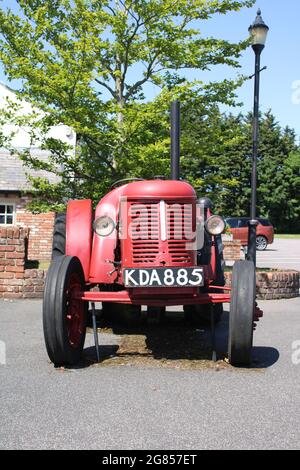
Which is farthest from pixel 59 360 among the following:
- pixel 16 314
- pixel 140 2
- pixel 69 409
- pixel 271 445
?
pixel 140 2

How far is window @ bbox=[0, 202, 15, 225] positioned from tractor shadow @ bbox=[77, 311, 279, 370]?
12.2m

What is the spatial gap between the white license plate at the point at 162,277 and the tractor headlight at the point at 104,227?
63 cm

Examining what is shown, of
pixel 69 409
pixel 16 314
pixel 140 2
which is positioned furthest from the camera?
pixel 140 2

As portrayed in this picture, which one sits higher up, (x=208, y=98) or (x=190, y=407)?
(x=208, y=98)

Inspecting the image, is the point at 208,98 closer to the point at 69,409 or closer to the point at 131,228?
the point at 131,228

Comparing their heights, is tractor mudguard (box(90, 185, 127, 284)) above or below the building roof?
below

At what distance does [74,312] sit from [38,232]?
42.6 feet

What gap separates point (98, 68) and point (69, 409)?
8558 millimetres

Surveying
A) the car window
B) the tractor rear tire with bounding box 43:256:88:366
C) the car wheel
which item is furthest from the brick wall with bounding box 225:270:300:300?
the car window

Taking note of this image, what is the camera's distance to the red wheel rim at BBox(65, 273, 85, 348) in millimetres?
5595

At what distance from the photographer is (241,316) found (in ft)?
17.0

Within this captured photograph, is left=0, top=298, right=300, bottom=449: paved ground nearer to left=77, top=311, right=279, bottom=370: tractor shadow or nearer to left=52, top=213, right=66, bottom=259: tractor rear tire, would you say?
left=77, top=311, right=279, bottom=370: tractor shadow

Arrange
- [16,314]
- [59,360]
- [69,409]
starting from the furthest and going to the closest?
[16,314] → [59,360] → [69,409]
